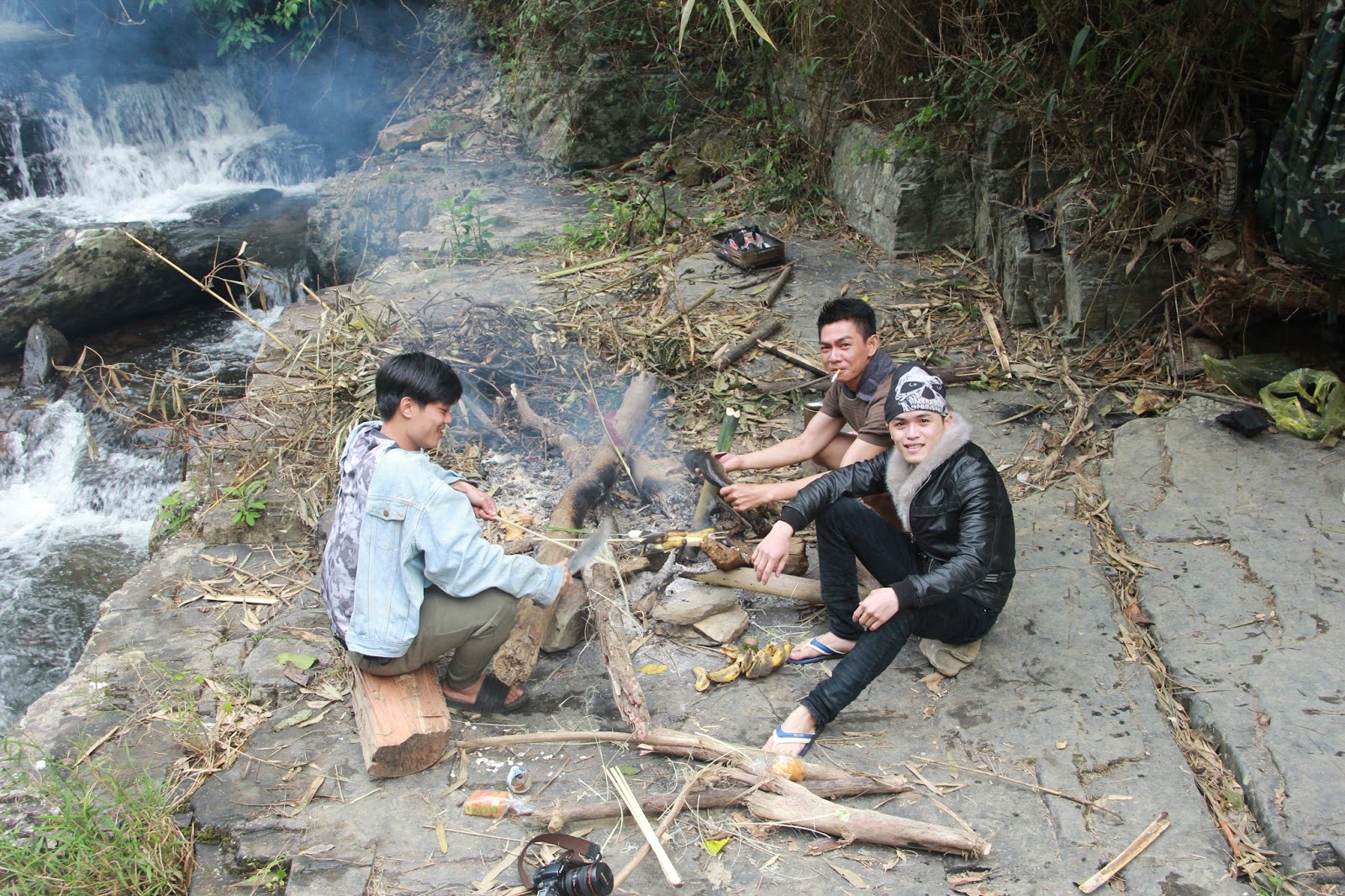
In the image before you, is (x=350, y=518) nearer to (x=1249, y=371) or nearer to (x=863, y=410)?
(x=863, y=410)

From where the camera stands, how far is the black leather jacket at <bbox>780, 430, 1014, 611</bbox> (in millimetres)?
3551

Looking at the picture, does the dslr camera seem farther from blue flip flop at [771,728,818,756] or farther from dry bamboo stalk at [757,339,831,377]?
dry bamboo stalk at [757,339,831,377]

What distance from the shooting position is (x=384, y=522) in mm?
3338

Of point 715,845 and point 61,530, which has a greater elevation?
point 715,845

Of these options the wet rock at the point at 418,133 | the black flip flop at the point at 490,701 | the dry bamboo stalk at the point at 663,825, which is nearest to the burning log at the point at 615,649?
the dry bamboo stalk at the point at 663,825

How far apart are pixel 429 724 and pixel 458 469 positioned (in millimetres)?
1971

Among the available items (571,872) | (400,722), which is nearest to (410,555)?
(400,722)

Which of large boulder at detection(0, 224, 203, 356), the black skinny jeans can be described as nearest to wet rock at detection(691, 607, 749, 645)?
the black skinny jeans

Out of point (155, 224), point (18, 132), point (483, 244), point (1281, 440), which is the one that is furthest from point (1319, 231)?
point (18, 132)

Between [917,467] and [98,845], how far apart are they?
3.14 metres

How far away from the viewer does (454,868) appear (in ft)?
10.3

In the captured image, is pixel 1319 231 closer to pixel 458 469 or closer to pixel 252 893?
pixel 458 469

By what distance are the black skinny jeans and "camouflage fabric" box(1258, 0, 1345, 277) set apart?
2.58 m

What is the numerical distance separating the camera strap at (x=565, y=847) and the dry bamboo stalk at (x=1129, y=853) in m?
1.50
